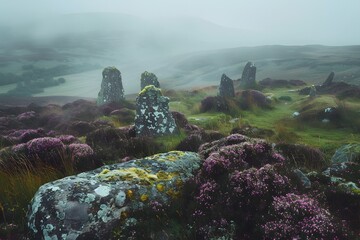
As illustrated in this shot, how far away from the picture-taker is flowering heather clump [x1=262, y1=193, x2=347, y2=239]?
4500mm

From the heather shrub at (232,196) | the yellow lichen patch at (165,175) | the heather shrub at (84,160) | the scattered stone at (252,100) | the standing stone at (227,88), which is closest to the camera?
the heather shrub at (232,196)

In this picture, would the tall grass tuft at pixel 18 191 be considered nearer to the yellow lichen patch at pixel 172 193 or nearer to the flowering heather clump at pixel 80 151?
the flowering heather clump at pixel 80 151

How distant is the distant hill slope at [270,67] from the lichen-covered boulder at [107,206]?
222 feet

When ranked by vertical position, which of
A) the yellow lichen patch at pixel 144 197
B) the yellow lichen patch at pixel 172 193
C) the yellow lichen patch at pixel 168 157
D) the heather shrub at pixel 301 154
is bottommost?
the heather shrub at pixel 301 154

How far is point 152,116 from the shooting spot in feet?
55.3

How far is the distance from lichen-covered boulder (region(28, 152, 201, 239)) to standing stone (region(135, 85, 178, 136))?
10193 millimetres

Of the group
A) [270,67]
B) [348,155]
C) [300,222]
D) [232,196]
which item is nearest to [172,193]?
[232,196]

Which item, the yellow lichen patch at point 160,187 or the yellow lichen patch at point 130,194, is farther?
the yellow lichen patch at point 160,187

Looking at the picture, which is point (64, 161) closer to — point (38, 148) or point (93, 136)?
point (38, 148)

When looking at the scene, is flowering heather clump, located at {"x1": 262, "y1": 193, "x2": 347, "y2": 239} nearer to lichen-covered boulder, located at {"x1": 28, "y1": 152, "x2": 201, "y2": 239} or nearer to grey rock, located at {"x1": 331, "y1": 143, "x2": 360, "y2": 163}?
lichen-covered boulder, located at {"x1": 28, "y1": 152, "x2": 201, "y2": 239}

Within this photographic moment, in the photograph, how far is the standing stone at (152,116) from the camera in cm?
1661

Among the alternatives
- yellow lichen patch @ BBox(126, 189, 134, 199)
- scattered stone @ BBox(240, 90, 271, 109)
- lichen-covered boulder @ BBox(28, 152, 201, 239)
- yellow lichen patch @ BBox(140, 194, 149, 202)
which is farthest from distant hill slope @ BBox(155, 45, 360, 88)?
yellow lichen patch @ BBox(126, 189, 134, 199)

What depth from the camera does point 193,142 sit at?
1213 centimetres

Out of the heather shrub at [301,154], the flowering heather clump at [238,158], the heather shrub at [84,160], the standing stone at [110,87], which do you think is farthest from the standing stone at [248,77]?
the flowering heather clump at [238,158]
